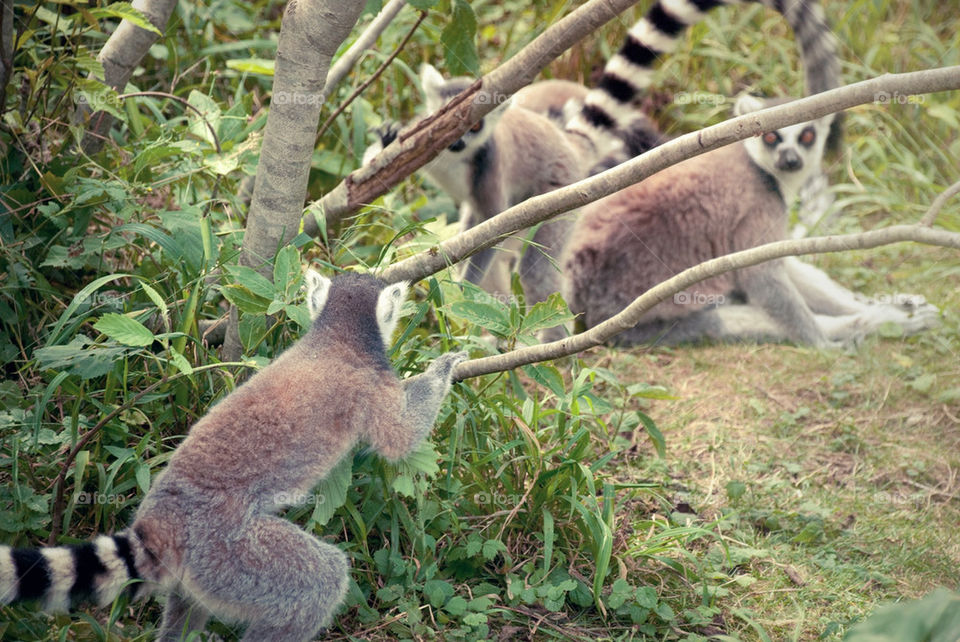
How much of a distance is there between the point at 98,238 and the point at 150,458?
97 cm

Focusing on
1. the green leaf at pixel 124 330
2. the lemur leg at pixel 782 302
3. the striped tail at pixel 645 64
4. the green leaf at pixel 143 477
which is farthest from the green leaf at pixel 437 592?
the striped tail at pixel 645 64

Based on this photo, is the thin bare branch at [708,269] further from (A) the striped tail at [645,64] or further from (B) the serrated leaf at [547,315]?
(A) the striped tail at [645,64]

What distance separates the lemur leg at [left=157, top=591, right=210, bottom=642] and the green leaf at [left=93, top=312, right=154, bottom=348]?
733 millimetres

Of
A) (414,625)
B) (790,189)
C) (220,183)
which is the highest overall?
(790,189)

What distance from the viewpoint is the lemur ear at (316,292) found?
9.29 feet

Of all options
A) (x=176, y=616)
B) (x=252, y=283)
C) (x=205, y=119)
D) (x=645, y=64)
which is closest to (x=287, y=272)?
(x=252, y=283)

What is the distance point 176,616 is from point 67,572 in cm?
48

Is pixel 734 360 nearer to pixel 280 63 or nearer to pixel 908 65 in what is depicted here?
pixel 280 63

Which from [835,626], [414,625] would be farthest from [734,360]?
[414,625]

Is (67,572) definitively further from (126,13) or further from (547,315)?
(126,13)

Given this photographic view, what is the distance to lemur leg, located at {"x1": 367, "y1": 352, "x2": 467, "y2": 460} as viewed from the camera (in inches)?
103

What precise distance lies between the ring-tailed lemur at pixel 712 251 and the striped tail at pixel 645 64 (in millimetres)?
378

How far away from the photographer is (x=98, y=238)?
10.9 feet

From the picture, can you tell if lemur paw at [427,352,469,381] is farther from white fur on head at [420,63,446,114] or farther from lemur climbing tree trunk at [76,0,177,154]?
white fur on head at [420,63,446,114]
